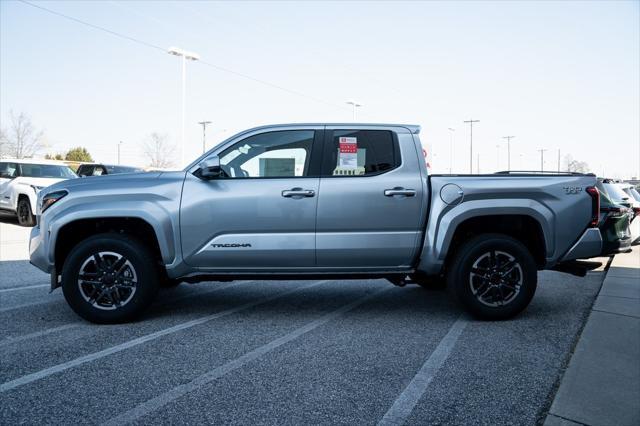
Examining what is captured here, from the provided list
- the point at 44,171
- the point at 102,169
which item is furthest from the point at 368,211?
the point at 102,169

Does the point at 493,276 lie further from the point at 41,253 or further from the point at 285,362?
the point at 41,253

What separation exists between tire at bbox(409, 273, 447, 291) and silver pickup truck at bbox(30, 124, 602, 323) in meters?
0.49

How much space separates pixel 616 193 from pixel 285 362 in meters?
7.34

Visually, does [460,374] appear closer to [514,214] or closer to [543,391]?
[543,391]

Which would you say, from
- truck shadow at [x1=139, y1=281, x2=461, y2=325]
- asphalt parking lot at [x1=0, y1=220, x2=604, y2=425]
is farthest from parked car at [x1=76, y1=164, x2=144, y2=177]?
asphalt parking lot at [x1=0, y1=220, x2=604, y2=425]

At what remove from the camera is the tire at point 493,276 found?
5.40 m

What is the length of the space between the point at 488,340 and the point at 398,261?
44.8 inches

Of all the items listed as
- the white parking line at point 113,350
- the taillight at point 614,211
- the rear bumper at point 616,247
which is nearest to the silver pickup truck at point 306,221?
the white parking line at point 113,350

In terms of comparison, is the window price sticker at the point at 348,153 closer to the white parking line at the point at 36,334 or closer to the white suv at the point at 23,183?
the white parking line at the point at 36,334

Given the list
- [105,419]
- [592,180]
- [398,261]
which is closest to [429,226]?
[398,261]

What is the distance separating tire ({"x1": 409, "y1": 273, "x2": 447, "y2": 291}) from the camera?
6.09 m

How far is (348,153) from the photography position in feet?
18.1

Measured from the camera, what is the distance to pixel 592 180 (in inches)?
220

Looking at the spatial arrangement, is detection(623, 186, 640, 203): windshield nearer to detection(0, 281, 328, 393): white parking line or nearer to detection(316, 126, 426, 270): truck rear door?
detection(316, 126, 426, 270): truck rear door
